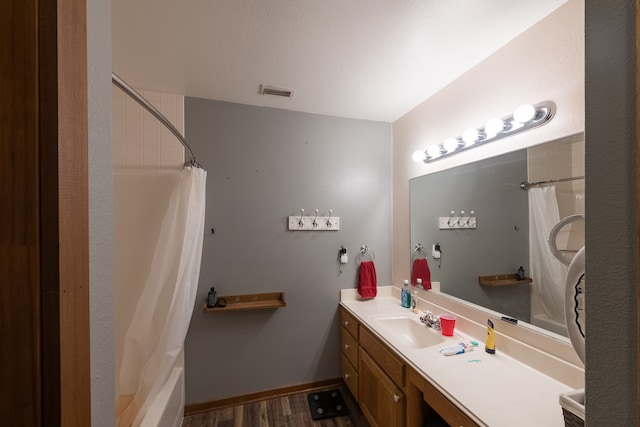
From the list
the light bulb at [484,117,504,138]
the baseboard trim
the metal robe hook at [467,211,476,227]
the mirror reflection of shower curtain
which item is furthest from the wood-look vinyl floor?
the light bulb at [484,117,504,138]

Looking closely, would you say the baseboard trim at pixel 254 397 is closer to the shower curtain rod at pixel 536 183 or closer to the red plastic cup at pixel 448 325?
the red plastic cup at pixel 448 325

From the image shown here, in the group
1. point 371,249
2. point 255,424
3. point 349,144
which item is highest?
point 349,144

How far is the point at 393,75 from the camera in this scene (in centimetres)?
162

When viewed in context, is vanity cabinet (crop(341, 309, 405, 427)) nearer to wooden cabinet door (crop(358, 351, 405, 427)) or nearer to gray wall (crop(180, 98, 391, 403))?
wooden cabinet door (crop(358, 351, 405, 427))

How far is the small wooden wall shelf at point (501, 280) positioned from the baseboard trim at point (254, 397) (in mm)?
1462

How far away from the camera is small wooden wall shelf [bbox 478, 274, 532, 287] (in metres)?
1.30

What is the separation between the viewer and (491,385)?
41.0 inches

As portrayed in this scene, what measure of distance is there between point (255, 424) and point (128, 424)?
0.80m

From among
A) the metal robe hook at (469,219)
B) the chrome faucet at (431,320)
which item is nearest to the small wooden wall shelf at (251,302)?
the chrome faucet at (431,320)

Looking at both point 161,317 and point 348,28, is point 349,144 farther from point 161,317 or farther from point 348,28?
point 161,317

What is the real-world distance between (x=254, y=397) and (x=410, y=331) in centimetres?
131

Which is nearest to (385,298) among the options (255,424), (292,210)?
(292,210)

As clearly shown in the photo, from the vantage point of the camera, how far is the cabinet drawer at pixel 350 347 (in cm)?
184

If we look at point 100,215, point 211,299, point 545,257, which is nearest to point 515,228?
point 545,257
